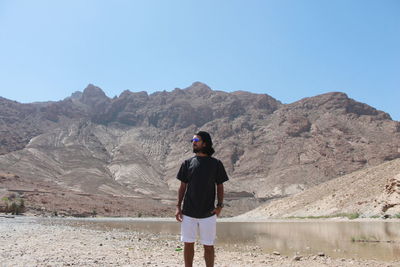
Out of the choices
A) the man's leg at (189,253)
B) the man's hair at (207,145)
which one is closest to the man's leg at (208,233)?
the man's leg at (189,253)

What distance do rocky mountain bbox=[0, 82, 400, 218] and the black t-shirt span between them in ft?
319

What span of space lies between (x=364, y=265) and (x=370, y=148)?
143477 mm

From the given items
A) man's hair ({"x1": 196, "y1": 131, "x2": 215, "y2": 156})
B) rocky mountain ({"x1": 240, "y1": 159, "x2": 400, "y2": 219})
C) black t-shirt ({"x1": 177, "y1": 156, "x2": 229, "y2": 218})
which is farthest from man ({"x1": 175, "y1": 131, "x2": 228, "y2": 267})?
rocky mountain ({"x1": 240, "y1": 159, "x2": 400, "y2": 219})

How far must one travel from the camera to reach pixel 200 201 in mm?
6734

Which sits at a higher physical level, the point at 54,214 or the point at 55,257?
the point at 55,257

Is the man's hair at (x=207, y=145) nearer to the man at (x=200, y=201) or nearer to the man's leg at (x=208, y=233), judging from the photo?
the man at (x=200, y=201)

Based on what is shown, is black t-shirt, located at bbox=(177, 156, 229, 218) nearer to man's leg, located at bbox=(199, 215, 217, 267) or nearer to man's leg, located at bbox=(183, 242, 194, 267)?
man's leg, located at bbox=(199, 215, 217, 267)

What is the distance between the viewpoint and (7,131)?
173875 millimetres

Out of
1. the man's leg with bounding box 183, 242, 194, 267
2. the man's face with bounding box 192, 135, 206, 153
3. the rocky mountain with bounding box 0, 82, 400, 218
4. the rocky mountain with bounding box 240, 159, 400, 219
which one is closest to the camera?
the man's leg with bounding box 183, 242, 194, 267

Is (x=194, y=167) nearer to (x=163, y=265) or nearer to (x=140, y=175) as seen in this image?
(x=163, y=265)

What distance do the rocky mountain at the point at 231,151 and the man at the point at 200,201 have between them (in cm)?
9721

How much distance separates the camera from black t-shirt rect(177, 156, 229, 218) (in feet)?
22.1

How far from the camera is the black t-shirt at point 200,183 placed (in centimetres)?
673

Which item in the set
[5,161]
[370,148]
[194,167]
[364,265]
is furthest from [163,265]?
[370,148]
